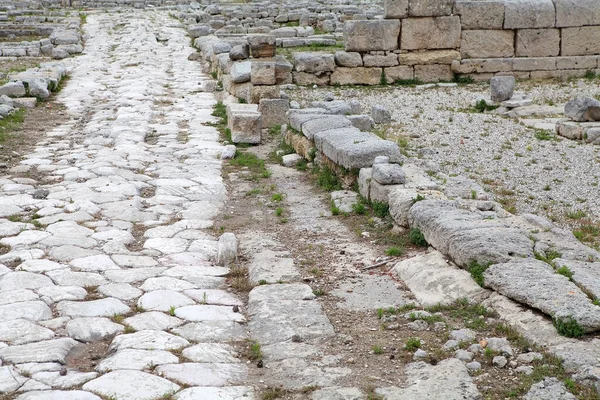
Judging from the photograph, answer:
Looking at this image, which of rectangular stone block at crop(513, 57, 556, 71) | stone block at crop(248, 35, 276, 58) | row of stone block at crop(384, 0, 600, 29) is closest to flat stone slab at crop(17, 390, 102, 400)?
stone block at crop(248, 35, 276, 58)

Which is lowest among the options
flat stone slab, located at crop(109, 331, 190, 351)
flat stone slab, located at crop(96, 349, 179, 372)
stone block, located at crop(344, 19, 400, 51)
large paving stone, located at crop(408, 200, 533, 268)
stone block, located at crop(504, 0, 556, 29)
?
flat stone slab, located at crop(109, 331, 190, 351)

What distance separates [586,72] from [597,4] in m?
1.60

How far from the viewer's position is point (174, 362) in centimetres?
482

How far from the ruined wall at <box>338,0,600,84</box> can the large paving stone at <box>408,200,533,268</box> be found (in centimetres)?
1118

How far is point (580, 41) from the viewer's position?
18.1 m

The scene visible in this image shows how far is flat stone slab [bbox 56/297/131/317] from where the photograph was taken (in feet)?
18.2

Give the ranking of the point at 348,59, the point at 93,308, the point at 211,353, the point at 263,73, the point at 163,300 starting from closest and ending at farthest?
the point at 211,353, the point at 93,308, the point at 163,300, the point at 263,73, the point at 348,59

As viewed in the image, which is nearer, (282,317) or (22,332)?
(22,332)

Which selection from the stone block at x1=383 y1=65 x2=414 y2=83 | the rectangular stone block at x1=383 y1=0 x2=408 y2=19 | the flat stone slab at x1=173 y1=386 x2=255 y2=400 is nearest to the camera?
the flat stone slab at x1=173 y1=386 x2=255 y2=400

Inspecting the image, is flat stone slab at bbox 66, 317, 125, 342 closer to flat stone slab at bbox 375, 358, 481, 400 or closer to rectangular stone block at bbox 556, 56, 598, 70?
flat stone slab at bbox 375, 358, 481, 400

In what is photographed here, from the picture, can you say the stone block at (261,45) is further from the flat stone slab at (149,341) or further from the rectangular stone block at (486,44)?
the flat stone slab at (149,341)

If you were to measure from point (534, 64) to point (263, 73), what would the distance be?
25.1 feet

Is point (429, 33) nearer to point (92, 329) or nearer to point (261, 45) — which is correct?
point (261, 45)

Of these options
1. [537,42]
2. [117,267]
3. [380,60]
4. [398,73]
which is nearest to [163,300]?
[117,267]
